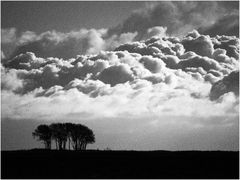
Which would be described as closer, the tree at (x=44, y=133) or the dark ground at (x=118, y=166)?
the dark ground at (x=118, y=166)

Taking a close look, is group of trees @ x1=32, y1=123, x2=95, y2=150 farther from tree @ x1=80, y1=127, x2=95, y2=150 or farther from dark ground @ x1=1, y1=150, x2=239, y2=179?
dark ground @ x1=1, y1=150, x2=239, y2=179

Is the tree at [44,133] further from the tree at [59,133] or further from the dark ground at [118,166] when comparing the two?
the dark ground at [118,166]

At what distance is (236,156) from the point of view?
180 feet

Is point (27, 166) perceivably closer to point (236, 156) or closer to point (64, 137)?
point (236, 156)

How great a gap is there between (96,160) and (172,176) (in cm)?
1593

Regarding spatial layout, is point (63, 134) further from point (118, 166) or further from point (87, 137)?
point (118, 166)

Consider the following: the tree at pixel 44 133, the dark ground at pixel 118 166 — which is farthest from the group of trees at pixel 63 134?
the dark ground at pixel 118 166

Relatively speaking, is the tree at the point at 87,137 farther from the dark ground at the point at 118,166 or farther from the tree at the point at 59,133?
the dark ground at the point at 118,166

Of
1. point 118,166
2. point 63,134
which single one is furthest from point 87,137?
point 118,166

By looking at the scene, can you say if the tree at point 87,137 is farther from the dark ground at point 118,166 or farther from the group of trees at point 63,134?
the dark ground at point 118,166

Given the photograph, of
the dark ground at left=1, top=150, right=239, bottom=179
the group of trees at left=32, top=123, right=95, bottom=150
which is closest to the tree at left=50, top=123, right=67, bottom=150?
the group of trees at left=32, top=123, right=95, bottom=150

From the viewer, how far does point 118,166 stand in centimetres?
4800

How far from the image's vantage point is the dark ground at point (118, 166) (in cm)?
4212

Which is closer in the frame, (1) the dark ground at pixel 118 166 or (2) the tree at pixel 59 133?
(1) the dark ground at pixel 118 166
